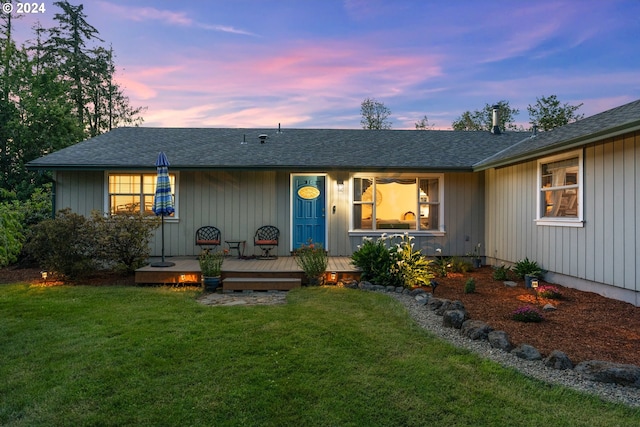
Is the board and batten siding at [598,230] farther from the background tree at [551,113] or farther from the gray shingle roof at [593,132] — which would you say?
the background tree at [551,113]

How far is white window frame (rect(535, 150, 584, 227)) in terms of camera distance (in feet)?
20.1

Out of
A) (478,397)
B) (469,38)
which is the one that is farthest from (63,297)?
(469,38)

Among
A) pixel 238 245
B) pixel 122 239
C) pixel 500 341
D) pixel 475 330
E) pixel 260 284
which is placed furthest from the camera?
pixel 238 245

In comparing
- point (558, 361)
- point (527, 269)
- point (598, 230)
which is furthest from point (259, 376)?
point (527, 269)

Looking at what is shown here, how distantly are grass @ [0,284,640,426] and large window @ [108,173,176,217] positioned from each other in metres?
4.55

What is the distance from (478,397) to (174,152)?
871cm

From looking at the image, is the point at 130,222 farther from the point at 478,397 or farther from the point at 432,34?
the point at 432,34

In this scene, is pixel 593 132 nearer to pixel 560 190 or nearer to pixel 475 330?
pixel 560 190

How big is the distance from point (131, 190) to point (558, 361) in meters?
9.03

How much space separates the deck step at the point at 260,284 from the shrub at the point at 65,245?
9.07 ft

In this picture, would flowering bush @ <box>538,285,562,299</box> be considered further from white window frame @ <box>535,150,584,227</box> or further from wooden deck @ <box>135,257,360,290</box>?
wooden deck @ <box>135,257,360,290</box>

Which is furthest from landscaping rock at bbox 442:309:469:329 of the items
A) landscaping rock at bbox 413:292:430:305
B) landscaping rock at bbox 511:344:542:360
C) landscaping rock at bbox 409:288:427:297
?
landscaping rock at bbox 409:288:427:297

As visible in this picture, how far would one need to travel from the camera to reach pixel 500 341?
145 inches

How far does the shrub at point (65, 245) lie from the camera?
22.4 feet
